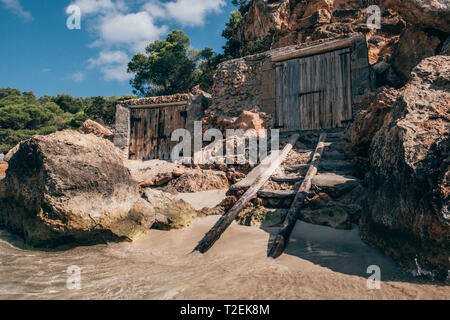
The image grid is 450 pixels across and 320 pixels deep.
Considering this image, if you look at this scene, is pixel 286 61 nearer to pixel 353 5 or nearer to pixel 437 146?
pixel 437 146

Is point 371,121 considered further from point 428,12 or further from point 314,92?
point 314,92

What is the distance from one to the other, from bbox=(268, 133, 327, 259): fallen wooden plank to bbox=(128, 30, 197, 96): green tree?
56.5 feet

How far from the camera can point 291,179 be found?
13.6ft

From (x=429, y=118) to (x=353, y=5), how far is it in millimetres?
15697

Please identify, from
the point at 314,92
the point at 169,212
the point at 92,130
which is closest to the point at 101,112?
the point at 92,130

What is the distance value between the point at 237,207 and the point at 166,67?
70.7 feet

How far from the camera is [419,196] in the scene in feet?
6.65

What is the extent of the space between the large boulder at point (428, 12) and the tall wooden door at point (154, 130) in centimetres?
725

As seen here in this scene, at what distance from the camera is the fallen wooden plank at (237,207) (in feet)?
9.46

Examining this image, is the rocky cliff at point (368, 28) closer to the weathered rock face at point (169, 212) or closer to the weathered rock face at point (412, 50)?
the weathered rock face at point (412, 50)

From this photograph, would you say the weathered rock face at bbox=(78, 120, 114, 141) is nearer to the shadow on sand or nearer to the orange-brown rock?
the orange-brown rock

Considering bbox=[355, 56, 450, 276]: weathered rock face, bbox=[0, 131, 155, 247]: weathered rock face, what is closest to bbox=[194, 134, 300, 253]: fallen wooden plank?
bbox=[0, 131, 155, 247]: weathered rock face

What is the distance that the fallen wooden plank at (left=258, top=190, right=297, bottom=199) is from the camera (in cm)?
368
